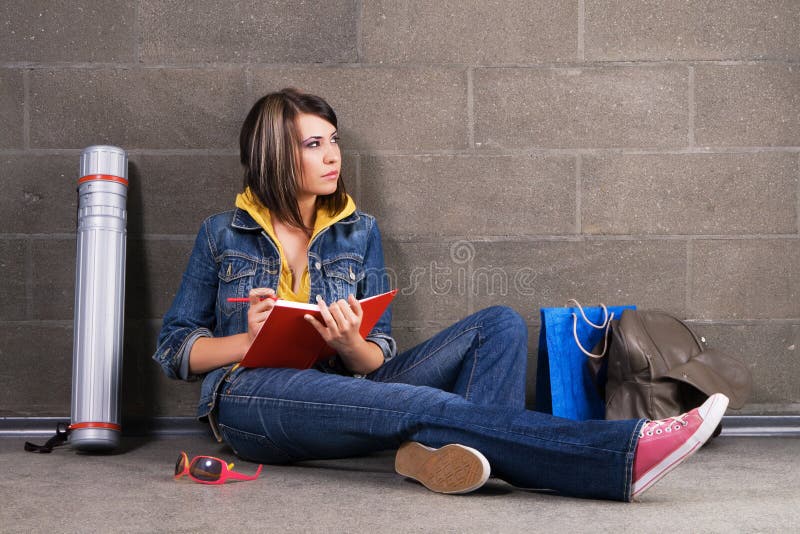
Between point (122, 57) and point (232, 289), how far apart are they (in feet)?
2.96

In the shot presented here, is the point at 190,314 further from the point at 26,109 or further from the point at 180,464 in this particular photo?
the point at 26,109

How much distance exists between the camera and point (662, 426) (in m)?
1.46

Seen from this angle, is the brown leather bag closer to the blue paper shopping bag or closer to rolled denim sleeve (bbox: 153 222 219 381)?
the blue paper shopping bag

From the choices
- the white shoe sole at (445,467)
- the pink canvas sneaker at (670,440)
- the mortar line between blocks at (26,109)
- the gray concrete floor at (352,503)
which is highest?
the mortar line between blocks at (26,109)

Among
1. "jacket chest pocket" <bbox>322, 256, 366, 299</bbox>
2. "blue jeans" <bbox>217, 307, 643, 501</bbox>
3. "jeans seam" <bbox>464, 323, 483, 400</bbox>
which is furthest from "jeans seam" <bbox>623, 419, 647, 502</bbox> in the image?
"jacket chest pocket" <bbox>322, 256, 366, 299</bbox>

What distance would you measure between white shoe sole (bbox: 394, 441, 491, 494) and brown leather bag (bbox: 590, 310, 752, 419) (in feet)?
2.40

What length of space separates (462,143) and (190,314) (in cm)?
98

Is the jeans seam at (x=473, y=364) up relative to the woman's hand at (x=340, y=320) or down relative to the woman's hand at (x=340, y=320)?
down

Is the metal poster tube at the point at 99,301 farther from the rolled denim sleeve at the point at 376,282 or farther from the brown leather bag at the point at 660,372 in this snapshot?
the brown leather bag at the point at 660,372

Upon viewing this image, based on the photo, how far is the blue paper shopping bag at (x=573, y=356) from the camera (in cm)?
231

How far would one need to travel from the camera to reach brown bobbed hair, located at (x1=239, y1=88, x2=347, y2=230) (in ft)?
6.95

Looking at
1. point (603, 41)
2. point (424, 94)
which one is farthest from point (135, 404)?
point (603, 41)

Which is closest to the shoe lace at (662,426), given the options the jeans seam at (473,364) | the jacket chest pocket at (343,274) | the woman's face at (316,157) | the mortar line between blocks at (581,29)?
the jeans seam at (473,364)

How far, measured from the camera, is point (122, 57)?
250 cm
